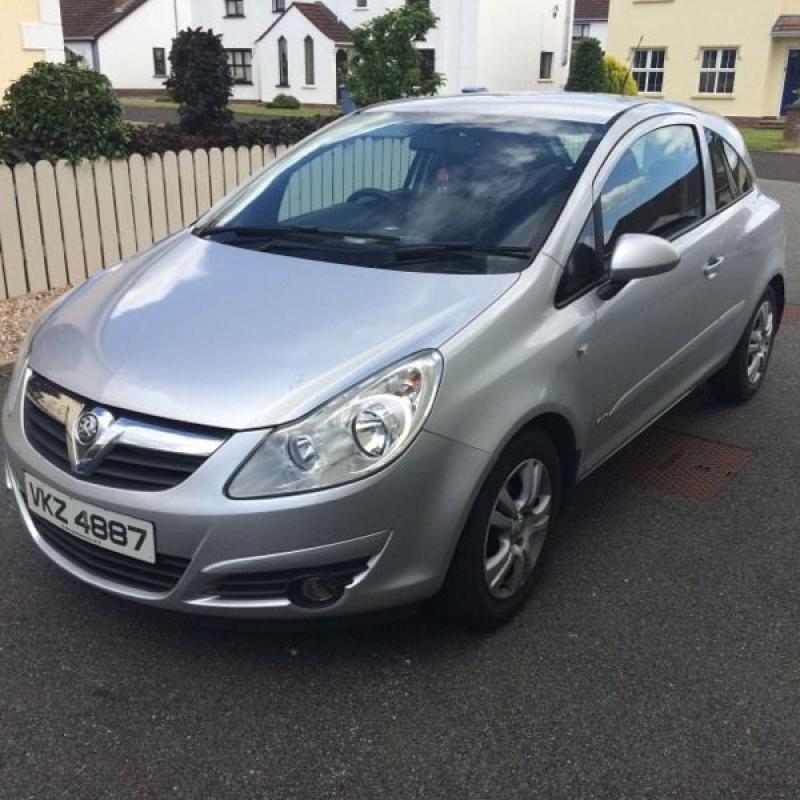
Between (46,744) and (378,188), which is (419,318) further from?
(46,744)

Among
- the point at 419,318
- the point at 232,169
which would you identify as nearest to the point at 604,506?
the point at 419,318

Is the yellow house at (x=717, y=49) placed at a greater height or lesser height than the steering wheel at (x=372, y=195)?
greater

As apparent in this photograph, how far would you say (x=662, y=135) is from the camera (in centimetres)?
395

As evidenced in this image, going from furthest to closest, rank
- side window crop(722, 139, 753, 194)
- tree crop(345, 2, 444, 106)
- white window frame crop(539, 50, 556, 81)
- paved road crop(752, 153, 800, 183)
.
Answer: white window frame crop(539, 50, 556, 81), paved road crop(752, 153, 800, 183), tree crop(345, 2, 444, 106), side window crop(722, 139, 753, 194)

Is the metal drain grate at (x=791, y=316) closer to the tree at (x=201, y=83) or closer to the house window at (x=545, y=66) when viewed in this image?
the tree at (x=201, y=83)

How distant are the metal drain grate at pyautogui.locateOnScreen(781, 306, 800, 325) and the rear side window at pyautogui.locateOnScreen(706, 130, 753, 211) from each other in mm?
2204

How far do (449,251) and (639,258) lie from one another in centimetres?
66

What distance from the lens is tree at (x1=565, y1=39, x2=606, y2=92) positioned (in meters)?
28.6

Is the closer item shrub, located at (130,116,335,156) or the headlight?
the headlight

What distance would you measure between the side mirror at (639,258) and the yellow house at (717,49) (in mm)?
29127

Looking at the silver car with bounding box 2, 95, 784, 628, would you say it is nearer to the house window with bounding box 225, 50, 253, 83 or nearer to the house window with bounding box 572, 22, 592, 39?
the house window with bounding box 225, 50, 253, 83

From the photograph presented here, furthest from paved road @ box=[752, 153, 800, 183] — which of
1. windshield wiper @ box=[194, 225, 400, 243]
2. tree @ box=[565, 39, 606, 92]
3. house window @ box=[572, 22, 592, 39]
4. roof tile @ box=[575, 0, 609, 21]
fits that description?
roof tile @ box=[575, 0, 609, 21]

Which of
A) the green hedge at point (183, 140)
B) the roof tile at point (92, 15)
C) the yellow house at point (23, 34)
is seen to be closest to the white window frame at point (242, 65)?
the roof tile at point (92, 15)

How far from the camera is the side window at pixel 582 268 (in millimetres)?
3072
